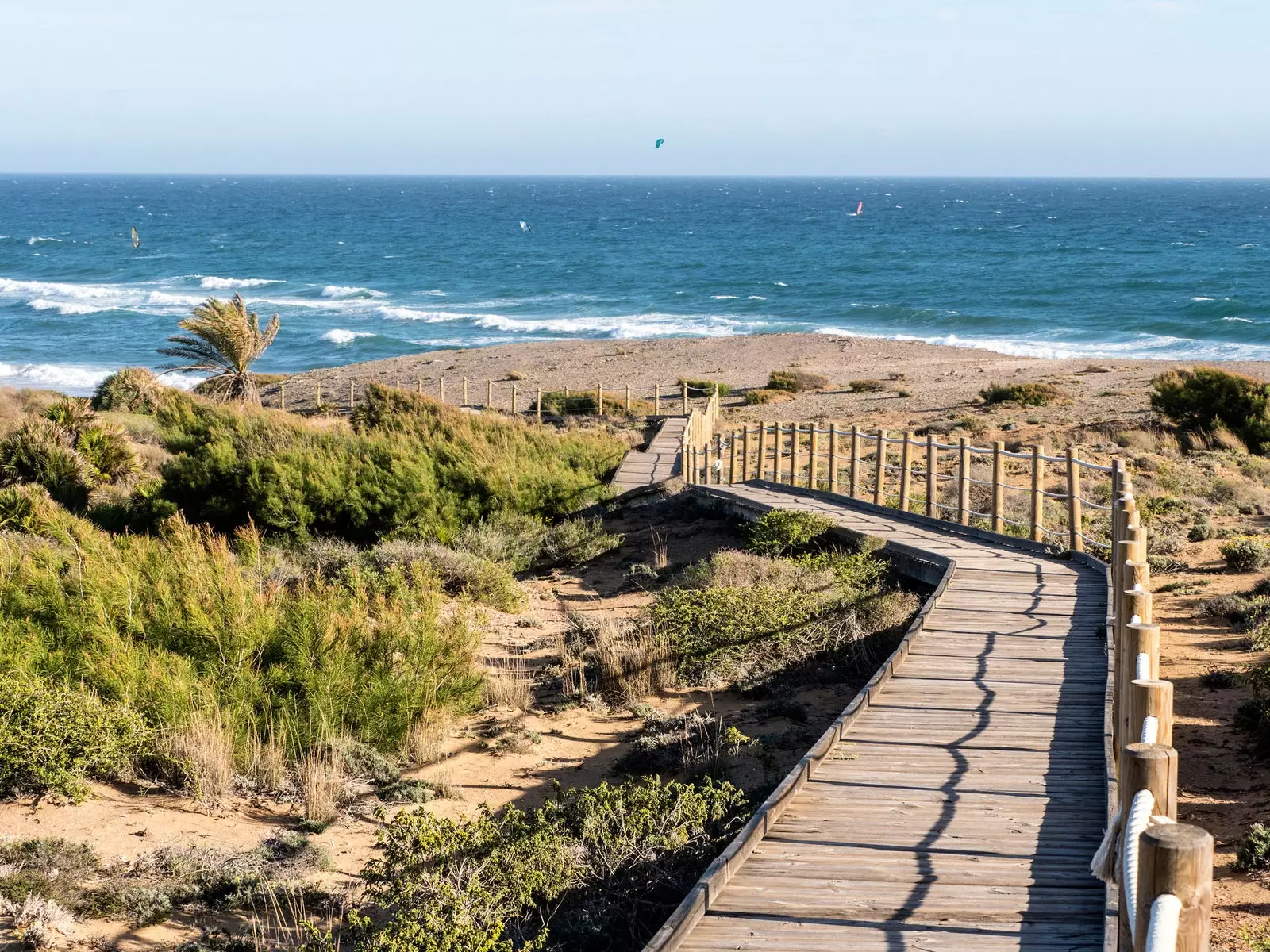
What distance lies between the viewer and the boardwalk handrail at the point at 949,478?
469 inches

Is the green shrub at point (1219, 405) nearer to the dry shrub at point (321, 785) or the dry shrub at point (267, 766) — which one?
the dry shrub at point (321, 785)

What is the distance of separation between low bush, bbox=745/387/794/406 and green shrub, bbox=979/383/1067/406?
5.96 metres

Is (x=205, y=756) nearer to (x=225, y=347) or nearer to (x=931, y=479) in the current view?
(x=931, y=479)

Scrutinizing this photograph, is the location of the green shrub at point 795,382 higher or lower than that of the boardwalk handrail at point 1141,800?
lower

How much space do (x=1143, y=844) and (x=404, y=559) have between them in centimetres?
1121

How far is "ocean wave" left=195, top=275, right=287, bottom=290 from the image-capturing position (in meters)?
76.2

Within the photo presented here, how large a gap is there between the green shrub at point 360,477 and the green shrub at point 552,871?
9005mm

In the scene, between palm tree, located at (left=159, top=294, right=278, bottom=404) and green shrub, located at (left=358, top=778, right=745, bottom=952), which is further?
palm tree, located at (left=159, top=294, right=278, bottom=404)

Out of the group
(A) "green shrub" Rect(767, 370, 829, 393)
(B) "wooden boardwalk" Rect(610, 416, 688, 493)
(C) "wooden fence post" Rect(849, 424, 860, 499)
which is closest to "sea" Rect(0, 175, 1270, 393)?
(A) "green shrub" Rect(767, 370, 829, 393)

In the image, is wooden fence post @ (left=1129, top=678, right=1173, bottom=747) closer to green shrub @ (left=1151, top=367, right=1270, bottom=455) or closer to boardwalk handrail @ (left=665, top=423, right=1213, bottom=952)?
boardwalk handrail @ (left=665, top=423, right=1213, bottom=952)

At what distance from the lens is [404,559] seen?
42.7 ft

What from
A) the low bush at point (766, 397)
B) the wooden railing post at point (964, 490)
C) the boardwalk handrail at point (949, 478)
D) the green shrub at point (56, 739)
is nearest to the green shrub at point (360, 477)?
the boardwalk handrail at point (949, 478)

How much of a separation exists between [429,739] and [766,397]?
91.1 ft

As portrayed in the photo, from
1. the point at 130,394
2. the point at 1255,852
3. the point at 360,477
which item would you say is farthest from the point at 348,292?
the point at 1255,852
